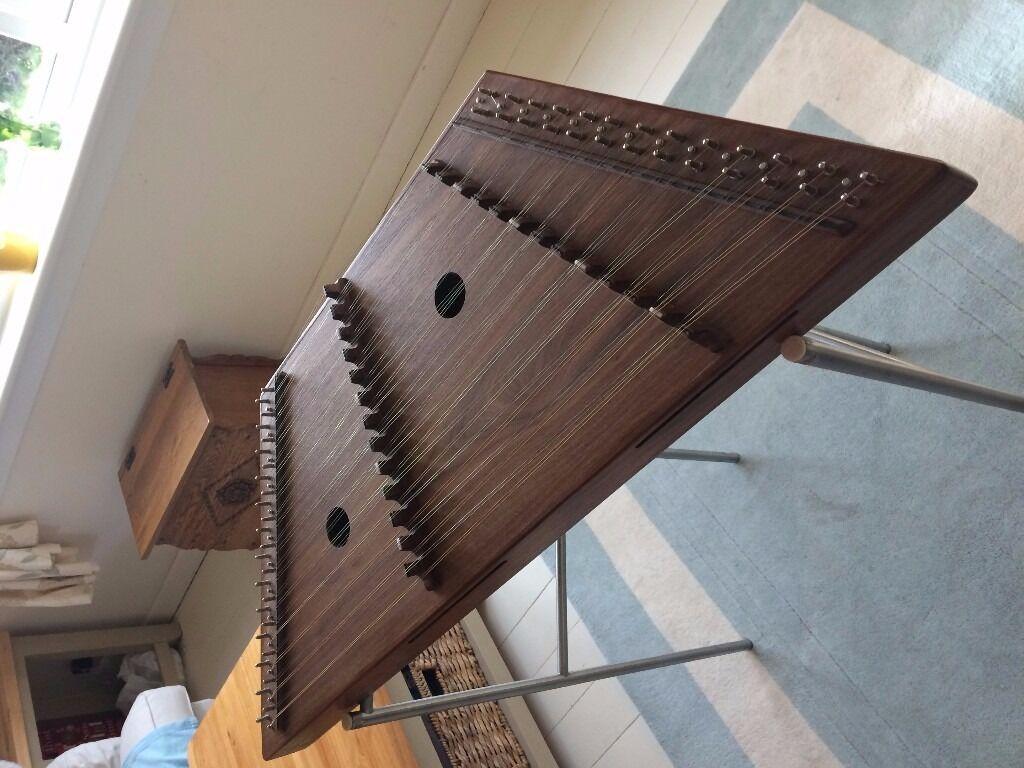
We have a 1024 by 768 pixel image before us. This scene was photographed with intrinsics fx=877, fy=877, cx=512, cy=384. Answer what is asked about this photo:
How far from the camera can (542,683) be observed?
1179 mm

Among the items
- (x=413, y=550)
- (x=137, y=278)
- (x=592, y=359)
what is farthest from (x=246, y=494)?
(x=592, y=359)

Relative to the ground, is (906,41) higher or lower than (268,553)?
higher

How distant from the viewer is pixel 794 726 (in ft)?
4.64

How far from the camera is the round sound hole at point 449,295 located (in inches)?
41.1

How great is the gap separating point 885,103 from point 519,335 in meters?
0.87

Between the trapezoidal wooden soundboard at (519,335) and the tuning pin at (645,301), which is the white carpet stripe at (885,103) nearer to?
the trapezoidal wooden soundboard at (519,335)

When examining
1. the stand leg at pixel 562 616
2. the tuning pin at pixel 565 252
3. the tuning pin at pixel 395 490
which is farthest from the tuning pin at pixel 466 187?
the stand leg at pixel 562 616

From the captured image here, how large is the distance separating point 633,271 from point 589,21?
117cm

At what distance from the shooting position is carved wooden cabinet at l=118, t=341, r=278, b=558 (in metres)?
1.93

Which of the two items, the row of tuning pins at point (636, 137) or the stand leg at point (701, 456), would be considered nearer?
the row of tuning pins at point (636, 137)

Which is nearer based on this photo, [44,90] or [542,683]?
[542,683]

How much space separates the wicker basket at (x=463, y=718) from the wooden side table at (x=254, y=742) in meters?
0.11

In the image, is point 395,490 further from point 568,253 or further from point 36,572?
point 36,572

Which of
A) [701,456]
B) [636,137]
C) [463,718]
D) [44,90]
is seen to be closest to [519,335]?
[636,137]
